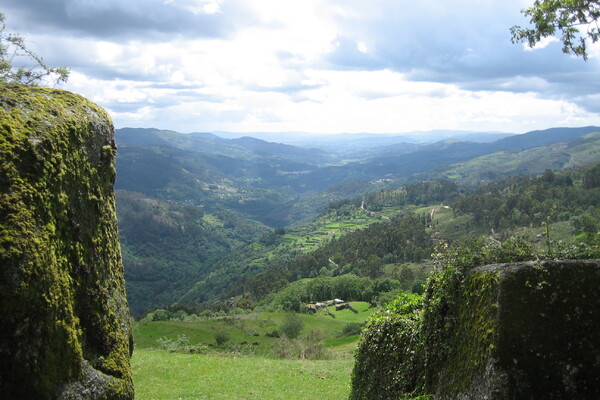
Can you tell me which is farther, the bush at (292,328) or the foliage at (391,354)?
the bush at (292,328)

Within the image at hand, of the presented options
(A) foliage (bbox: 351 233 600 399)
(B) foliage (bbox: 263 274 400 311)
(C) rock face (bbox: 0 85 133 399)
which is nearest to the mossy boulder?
(A) foliage (bbox: 351 233 600 399)

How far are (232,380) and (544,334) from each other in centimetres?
2374

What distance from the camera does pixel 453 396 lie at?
8.30m

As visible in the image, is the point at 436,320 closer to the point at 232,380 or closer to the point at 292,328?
the point at 232,380

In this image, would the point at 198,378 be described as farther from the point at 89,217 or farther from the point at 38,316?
the point at 38,316

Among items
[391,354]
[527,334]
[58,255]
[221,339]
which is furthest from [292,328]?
[527,334]

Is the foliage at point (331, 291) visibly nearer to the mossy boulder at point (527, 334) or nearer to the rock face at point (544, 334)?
the mossy boulder at point (527, 334)

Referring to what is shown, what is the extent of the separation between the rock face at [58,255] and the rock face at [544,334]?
316 inches

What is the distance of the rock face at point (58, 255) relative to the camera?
719cm

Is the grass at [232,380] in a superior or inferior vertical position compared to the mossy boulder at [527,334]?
inferior

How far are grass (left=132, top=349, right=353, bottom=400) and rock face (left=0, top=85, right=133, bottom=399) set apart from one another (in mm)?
12631

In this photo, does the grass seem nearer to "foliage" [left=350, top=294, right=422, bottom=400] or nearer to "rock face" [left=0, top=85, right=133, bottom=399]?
"foliage" [left=350, top=294, right=422, bottom=400]

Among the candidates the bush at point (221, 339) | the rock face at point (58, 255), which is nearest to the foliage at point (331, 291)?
the bush at point (221, 339)

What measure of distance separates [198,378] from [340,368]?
11.9 m
